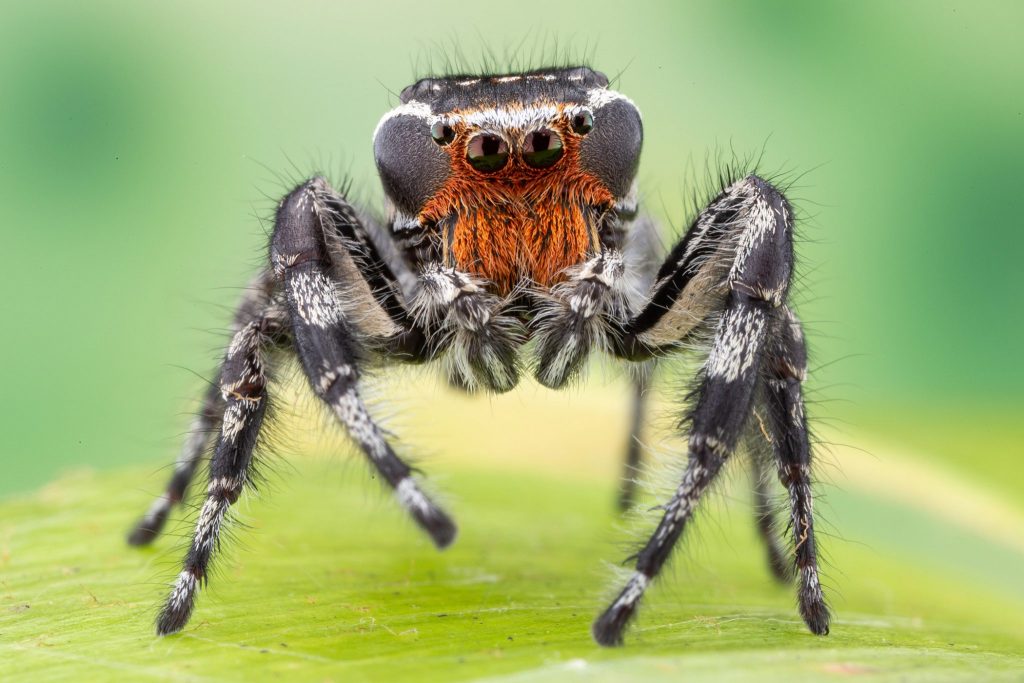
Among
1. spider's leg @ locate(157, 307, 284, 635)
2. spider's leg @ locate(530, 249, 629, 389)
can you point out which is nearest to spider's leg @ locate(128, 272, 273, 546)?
spider's leg @ locate(157, 307, 284, 635)

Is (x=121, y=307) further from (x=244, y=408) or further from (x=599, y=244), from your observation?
(x=599, y=244)

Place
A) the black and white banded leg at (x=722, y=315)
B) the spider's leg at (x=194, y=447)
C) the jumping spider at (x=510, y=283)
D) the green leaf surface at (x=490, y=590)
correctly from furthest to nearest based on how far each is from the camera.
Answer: the spider's leg at (x=194, y=447)
the jumping spider at (x=510, y=283)
the black and white banded leg at (x=722, y=315)
the green leaf surface at (x=490, y=590)

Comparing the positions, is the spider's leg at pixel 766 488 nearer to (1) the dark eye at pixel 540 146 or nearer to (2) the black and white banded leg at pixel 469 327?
(2) the black and white banded leg at pixel 469 327

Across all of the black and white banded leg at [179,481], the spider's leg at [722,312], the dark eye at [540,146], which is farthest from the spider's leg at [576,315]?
the black and white banded leg at [179,481]

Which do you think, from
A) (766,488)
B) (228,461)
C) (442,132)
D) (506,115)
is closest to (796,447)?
(766,488)

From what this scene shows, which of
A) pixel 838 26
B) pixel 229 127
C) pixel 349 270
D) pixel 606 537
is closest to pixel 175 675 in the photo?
pixel 349 270

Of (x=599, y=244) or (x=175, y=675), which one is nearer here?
(x=175, y=675)
